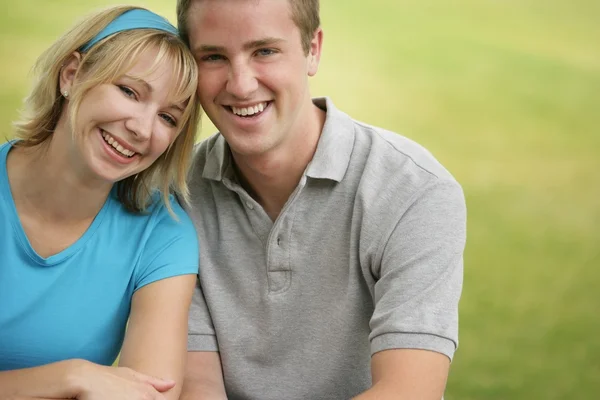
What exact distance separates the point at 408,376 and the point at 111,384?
1.96ft

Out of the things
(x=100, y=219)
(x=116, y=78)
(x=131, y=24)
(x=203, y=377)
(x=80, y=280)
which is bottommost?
(x=203, y=377)

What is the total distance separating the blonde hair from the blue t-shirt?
2.9 inches

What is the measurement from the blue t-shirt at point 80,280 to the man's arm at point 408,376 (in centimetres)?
50

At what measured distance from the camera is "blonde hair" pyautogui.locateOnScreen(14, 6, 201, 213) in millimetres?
1924

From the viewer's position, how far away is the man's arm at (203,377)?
209cm

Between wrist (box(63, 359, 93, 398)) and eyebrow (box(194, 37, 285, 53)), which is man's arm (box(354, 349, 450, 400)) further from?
eyebrow (box(194, 37, 285, 53))

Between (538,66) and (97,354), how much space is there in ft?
7.44

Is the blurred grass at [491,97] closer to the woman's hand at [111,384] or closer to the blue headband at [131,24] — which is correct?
the blue headband at [131,24]

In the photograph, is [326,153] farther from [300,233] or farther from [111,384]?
[111,384]

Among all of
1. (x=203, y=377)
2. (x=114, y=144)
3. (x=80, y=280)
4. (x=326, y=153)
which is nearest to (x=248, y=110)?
(x=326, y=153)

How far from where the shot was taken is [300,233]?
210 cm

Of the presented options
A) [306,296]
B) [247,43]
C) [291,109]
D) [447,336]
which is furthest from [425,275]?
[247,43]

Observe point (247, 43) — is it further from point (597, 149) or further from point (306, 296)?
point (597, 149)

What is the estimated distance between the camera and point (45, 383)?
1.85 m
